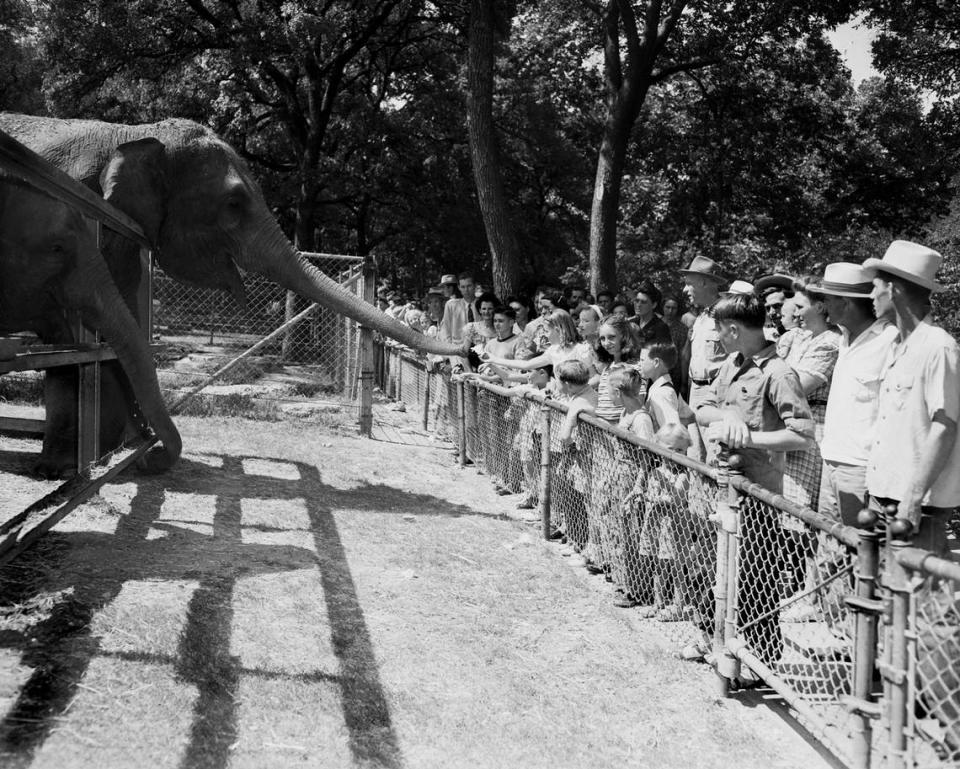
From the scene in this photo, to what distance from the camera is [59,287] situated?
627cm

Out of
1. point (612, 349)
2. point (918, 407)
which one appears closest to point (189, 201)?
point (612, 349)

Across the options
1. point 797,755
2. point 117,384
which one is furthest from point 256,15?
point 797,755

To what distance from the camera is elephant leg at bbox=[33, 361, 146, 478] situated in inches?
263

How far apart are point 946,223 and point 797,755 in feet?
Result: 117

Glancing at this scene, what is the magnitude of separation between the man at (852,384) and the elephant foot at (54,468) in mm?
5233

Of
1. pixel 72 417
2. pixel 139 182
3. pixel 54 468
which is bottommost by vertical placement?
pixel 54 468

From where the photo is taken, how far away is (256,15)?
66.3 ft

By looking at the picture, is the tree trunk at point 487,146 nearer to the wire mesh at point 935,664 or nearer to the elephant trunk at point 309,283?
the elephant trunk at point 309,283

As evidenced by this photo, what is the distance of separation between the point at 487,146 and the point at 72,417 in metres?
10.1

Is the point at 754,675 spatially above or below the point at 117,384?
below

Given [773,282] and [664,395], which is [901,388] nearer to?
[664,395]

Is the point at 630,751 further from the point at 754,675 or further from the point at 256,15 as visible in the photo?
the point at 256,15

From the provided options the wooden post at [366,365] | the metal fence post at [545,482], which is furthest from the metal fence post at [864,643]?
the wooden post at [366,365]

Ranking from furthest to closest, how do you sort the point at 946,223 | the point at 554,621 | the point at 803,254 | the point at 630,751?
1. the point at 946,223
2. the point at 803,254
3. the point at 554,621
4. the point at 630,751
